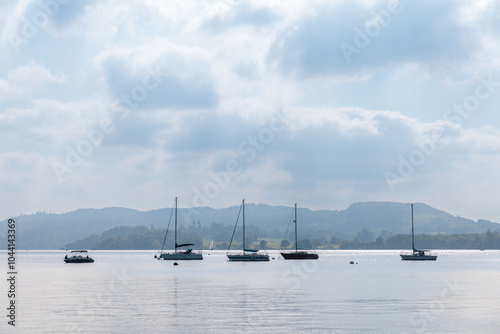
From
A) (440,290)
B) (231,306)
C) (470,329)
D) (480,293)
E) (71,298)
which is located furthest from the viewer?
(440,290)

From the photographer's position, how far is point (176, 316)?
63.1m

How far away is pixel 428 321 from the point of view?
5994cm

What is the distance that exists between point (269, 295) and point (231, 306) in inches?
617

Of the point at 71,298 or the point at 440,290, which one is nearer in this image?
the point at 71,298

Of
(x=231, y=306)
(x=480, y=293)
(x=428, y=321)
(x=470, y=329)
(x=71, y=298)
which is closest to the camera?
(x=470, y=329)

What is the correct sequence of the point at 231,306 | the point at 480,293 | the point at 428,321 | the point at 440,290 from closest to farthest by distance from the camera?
the point at 428,321 → the point at 231,306 → the point at 480,293 → the point at 440,290

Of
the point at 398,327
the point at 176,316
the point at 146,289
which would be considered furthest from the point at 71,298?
the point at 398,327

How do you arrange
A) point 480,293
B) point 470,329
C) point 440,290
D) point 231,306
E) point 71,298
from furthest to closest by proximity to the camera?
1. point 440,290
2. point 480,293
3. point 71,298
4. point 231,306
5. point 470,329

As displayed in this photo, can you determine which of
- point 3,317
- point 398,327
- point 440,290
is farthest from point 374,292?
point 3,317

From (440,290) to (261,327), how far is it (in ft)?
172

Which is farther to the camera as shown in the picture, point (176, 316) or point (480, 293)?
point (480, 293)

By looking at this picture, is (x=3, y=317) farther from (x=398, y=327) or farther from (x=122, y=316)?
(x=398, y=327)

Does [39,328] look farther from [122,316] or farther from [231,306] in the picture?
[231,306]

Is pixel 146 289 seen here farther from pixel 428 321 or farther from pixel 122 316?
pixel 428 321
